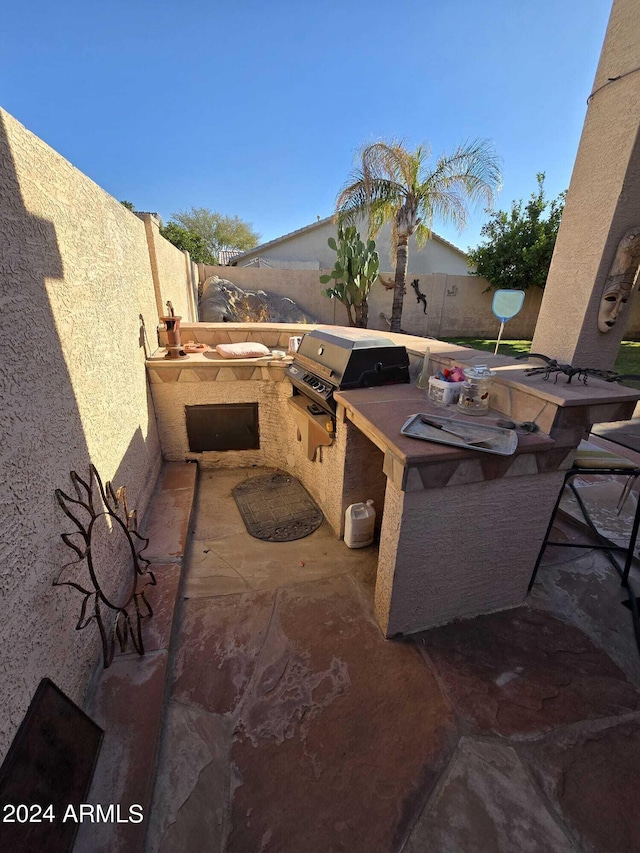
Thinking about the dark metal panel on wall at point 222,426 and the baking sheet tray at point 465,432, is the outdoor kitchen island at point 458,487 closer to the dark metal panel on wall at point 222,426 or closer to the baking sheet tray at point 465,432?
the baking sheet tray at point 465,432

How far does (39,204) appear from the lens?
66.3 inches

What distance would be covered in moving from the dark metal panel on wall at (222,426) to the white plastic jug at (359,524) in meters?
1.63

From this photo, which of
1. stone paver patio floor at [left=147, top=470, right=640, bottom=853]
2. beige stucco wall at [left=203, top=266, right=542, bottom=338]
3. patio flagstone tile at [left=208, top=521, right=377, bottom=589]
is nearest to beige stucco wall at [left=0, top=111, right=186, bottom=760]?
stone paver patio floor at [left=147, top=470, right=640, bottom=853]

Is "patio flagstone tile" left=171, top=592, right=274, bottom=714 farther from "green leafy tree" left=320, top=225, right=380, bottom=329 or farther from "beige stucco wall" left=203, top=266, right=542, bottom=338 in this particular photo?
"beige stucco wall" left=203, top=266, right=542, bottom=338

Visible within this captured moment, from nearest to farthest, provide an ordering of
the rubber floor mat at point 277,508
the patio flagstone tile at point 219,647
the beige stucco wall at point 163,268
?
the patio flagstone tile at point 219,647, the rubber floor mat at point 277,508, the beige stucco wall at point 163,268

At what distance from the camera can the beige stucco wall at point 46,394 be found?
127 centimetres

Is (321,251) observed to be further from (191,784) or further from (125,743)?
(191,784)

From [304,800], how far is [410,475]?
1403 mm

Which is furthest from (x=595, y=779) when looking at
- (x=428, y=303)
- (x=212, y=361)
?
(x=428, y=303)

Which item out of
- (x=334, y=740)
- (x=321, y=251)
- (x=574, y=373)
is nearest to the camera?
(x=334, y=740)

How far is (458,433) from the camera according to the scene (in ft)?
5.89

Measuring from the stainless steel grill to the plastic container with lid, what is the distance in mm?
702

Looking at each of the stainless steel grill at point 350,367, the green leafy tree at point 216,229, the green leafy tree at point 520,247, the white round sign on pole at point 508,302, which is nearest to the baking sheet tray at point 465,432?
the stainless steel grill at point 350,367

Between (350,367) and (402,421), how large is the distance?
780mm
